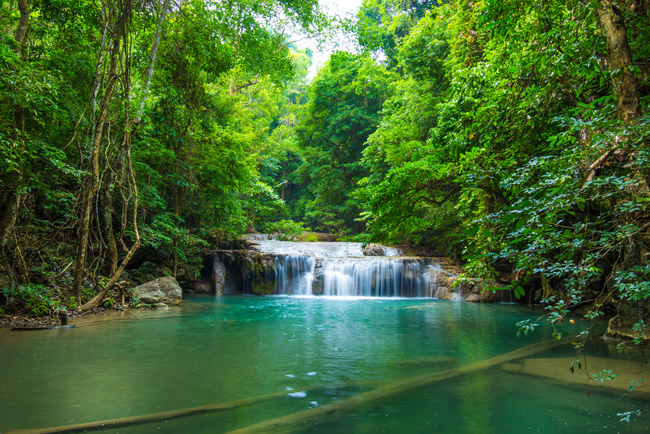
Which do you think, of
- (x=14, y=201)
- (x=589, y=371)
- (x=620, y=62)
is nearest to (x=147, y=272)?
(x=14, y=201)

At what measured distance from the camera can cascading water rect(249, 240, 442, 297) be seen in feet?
51.0

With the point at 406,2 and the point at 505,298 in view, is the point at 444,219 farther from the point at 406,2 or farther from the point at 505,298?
the point at 406,2

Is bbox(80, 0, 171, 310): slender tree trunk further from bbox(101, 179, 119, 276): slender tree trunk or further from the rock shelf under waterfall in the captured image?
the rock shelf under waterfall

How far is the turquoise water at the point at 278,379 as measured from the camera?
329 centimetres

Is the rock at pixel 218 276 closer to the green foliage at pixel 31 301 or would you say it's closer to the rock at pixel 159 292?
the rock at pixel 159 292

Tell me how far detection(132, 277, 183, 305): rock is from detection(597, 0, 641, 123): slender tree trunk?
10.3 metres

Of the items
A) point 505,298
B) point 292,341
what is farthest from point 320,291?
point 292,341

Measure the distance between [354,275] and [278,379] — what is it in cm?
1137

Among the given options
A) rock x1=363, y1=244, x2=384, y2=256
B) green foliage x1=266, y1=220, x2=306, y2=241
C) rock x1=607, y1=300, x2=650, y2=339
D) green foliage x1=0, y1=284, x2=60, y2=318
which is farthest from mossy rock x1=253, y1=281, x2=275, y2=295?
rock x1=607, y1=300, x2=650, y2=339

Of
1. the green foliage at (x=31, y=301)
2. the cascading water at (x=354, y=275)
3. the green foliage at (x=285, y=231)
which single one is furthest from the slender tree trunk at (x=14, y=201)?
the green foliage at (x=285, y=231)

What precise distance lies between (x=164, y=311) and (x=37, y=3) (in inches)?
277

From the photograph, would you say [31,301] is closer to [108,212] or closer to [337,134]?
[108,212]

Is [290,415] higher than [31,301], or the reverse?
[31,301]

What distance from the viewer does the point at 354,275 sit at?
1565cm
